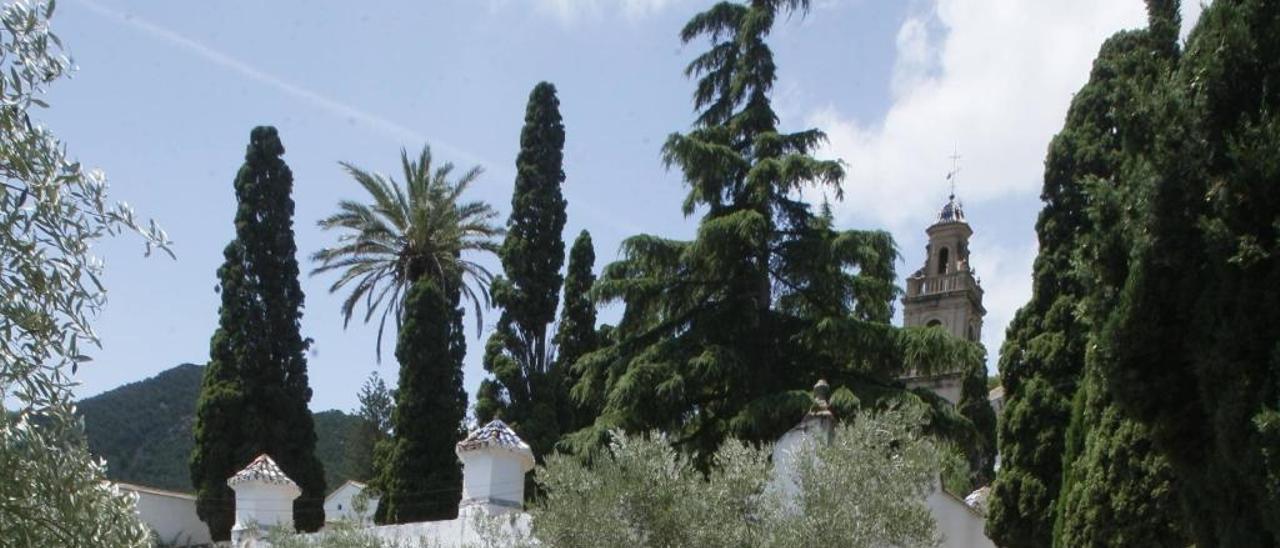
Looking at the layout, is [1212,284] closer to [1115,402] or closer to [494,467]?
[1115,402]

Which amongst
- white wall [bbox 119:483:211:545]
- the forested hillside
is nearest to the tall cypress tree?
white wall [bbox 119:483:211:545]

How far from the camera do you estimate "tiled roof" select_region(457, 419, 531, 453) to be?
15078mm

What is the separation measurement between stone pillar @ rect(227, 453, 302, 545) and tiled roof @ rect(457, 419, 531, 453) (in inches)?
106

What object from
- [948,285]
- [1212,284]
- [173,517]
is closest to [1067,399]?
[1212,284]

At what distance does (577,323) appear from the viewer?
2666 centimetres

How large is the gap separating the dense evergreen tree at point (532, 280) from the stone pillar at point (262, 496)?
27.6 ft

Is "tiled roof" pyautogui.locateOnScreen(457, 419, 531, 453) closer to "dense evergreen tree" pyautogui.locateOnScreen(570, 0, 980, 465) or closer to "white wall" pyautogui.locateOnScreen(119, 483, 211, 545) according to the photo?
"dense evergreen tree" pyautogui.locateOnScreen(570, 0, 980, 465)

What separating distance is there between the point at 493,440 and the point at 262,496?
3.25 metres

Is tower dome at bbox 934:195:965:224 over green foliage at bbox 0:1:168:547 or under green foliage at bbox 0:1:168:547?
over

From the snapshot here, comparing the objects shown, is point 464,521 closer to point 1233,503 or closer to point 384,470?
point 1233,503

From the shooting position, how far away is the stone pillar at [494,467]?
15047 mm

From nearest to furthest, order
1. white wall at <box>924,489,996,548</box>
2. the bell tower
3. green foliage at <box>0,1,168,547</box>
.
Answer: green foliage at <box>0,1,168,547</box> → white wall at <box>924,489,996,548</box> → the bell tower

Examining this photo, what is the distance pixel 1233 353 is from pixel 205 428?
18.8m

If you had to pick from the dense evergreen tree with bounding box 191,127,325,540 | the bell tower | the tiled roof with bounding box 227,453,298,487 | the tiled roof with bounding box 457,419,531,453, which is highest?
the bell tower
